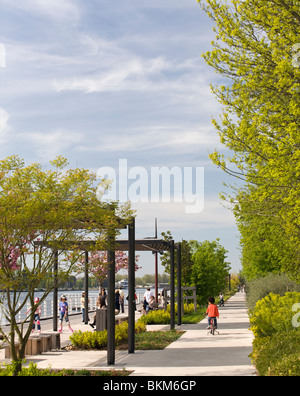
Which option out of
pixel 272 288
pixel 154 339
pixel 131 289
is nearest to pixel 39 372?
pixel 131 289

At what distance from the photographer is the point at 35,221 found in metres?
10.8

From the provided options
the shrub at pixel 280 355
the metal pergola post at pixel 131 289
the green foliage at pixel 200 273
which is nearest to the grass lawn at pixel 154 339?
the metal pergola post at pixel 131 289

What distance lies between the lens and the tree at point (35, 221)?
10570 mm

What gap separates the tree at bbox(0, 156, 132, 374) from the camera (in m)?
10.6

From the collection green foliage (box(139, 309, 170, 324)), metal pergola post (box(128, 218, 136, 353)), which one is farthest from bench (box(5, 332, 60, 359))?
green foliage (box(139, 309, 170, 324))

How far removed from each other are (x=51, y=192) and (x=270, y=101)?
22.9 feet

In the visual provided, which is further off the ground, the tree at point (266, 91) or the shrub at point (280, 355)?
the tree at point (266, 91)

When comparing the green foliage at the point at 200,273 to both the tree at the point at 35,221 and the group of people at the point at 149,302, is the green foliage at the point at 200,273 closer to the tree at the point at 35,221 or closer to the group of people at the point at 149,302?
the group of people at the point at 149,302

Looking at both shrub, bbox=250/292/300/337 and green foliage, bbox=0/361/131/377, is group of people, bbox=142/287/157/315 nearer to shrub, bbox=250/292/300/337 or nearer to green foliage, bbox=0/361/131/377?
shrub, bbox=250/292/300/337

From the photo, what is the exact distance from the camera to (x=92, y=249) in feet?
39.0

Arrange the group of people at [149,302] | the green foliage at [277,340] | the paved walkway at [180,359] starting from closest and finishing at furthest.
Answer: the green foliage at [277,340], the paved walkway at [180,359], the group of people at [149,302]

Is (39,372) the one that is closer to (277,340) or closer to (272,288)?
(277,340)
